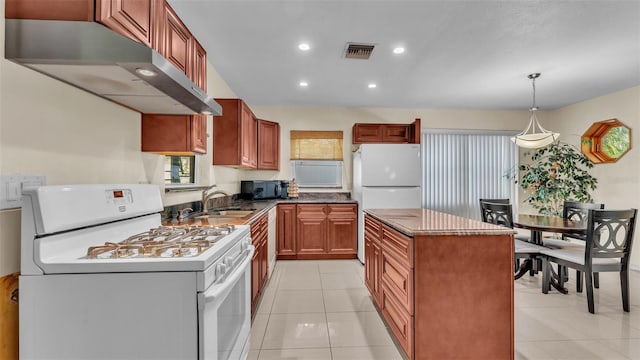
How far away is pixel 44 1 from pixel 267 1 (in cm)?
130

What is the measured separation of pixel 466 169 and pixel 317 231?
3.02 m

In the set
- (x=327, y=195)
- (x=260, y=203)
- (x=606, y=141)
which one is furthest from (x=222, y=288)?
(x=606, y=141)

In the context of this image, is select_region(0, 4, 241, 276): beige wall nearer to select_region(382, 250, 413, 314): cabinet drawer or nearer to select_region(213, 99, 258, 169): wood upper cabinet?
select_region(213, 99, 258, 169): wood upper cabinet

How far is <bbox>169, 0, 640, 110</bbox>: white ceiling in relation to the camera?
2191mm

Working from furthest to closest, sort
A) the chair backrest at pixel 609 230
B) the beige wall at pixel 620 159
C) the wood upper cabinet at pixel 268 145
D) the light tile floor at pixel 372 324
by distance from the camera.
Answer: the wood upper cabinet at pixel 268 145 < the beige wall at pixel 620 159 < the chair backrest at pixel 609 230 < the light tile floor at pixel 372 324

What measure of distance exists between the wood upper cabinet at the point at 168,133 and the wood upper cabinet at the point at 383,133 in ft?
10.3

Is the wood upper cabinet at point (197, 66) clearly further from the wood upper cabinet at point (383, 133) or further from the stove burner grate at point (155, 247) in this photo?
the wood upper cabinet at point (383, 133)

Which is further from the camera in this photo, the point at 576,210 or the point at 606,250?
the point at 576,210

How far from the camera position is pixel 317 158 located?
5.04m

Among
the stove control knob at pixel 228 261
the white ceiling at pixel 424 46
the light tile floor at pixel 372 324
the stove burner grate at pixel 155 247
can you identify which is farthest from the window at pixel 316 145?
the stove control knob at pixel 228 261

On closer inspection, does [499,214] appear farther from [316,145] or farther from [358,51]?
[316,145]

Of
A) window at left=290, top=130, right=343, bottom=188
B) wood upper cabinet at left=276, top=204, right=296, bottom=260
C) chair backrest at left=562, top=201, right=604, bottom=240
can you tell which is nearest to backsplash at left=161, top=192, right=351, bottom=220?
window at left=290, top=130, right=343, bottom=188

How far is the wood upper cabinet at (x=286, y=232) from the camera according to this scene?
14.2 feet

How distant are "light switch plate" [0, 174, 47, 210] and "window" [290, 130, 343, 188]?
3949mm
